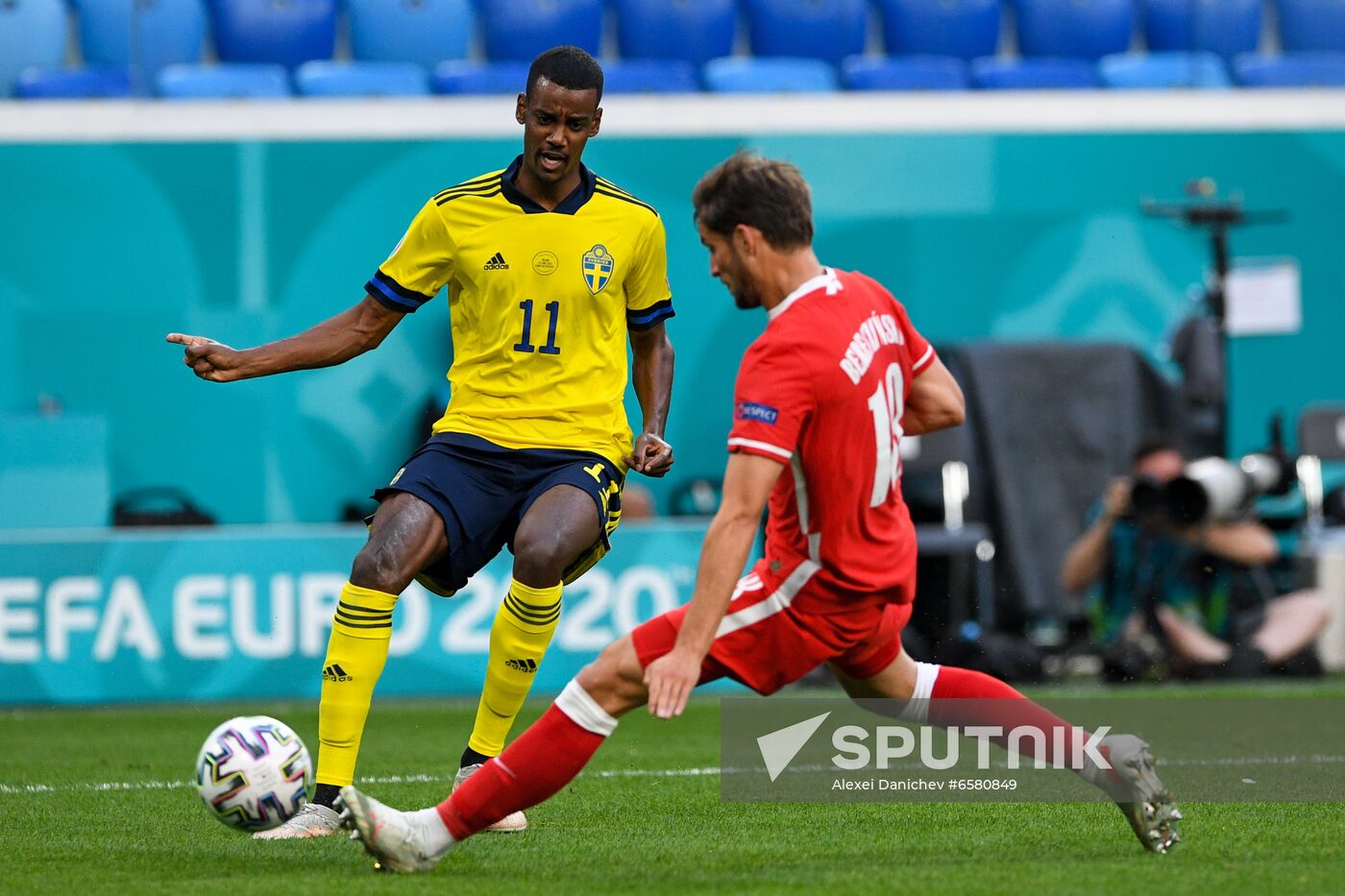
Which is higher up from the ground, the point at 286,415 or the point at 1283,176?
the point at 1283,176

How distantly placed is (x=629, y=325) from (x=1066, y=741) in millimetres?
1914

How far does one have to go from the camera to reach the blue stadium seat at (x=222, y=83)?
12.2m

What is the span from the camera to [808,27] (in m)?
13.3

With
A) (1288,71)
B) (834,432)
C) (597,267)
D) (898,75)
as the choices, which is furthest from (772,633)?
(1288,71)

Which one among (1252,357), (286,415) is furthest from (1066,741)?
(1252,357)

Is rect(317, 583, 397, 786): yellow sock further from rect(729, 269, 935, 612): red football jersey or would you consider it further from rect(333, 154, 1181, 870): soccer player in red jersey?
rect(729, 269, 935, 612): red football jersey

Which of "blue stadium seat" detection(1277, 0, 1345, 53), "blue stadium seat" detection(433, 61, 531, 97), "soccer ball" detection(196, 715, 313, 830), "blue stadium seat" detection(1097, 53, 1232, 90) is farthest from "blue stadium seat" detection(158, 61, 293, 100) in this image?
"soccer ball" detection(196, 715, 313, 830)

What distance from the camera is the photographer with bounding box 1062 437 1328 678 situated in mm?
10344

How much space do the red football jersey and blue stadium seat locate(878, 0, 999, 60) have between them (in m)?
9.67

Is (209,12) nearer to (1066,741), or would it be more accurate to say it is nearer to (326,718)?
(326,718)

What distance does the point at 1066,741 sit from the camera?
171 inches

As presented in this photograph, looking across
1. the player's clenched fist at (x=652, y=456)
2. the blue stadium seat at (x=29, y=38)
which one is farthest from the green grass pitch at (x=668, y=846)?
the blue stadium seat at (x=29, y=38)

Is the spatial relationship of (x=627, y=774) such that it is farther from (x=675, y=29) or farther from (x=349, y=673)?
(x=675, y=29)

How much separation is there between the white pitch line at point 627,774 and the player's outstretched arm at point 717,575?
2.55 m
